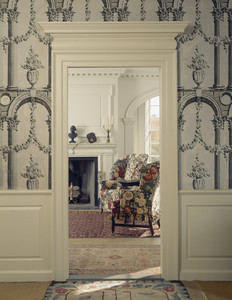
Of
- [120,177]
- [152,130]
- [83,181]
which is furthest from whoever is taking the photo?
[152,130]

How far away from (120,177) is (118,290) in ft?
13.4

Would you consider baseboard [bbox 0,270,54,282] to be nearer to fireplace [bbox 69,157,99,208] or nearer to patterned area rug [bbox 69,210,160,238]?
patterned area rug [bbox 69,210,160,238]

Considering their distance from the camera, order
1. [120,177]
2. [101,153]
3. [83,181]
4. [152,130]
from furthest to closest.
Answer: [152,130]
[83,181]
[101,153]
[120,177]

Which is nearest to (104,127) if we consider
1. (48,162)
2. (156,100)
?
(156,100)

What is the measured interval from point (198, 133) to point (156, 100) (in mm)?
6239

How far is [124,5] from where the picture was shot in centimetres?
385

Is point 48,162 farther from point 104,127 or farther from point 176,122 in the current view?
point 104,127

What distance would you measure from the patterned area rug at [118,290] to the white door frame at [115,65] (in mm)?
179

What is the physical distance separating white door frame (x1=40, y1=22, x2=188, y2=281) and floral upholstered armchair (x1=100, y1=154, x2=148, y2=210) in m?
2.71

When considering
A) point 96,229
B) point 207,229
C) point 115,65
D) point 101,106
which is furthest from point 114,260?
point 101,106

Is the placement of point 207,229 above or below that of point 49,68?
below

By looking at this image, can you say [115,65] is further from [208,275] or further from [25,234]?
[208,275]

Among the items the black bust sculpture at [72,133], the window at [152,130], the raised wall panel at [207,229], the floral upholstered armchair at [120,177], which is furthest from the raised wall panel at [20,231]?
the window at [152,130]

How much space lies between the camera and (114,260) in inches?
183
